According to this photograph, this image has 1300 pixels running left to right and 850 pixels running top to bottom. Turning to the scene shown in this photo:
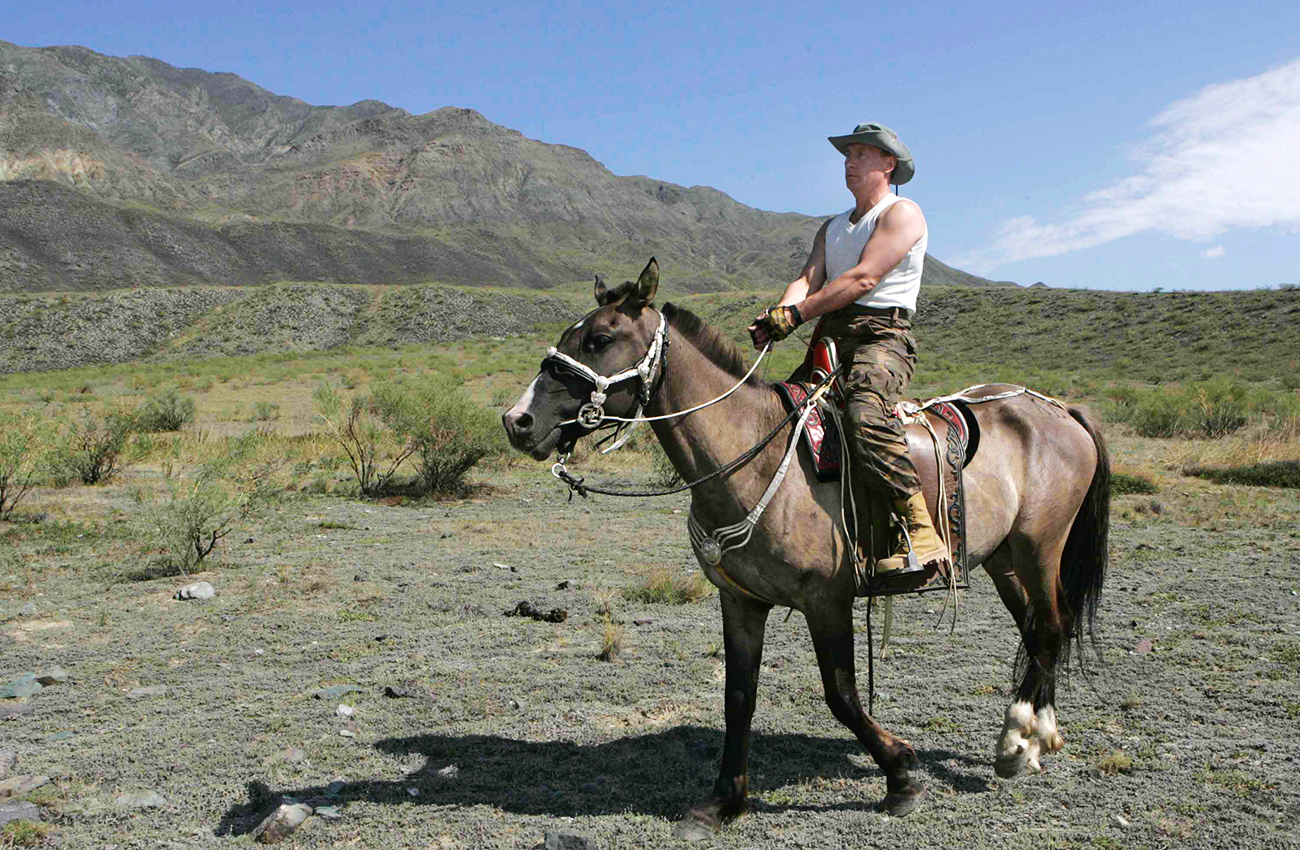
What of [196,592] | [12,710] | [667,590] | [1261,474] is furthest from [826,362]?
[1261,474]

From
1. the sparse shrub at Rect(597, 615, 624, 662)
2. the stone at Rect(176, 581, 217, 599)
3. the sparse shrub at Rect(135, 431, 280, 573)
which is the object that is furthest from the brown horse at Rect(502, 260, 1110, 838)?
the sparse shrub at Rect(135, 431, 280, 573)

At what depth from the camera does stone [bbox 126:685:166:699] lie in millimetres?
5762

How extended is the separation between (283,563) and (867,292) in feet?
25.2

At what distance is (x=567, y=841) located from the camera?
3.69m

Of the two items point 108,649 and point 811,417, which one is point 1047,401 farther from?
point 108,649

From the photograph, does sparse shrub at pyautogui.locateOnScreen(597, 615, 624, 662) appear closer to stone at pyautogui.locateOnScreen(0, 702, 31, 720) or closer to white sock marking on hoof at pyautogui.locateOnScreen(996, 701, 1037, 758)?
white sock marking on hoof at pyautogui.locateOnScreen(996, 701, 1037, 758)

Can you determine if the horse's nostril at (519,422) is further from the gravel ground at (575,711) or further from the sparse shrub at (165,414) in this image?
the sparse shrub at (165,414)

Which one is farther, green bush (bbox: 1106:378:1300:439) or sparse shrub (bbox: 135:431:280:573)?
green bush (bbox: 1106:378:1300:439)

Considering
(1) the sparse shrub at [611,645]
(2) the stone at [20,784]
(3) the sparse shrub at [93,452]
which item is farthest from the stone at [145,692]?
(3) the sparse shrub at [93,452]

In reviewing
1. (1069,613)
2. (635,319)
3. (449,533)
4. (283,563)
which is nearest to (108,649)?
(283,563)

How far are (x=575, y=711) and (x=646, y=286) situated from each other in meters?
2.99

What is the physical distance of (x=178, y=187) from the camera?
158 m

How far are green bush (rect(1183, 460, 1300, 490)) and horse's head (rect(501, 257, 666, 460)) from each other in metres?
13.3

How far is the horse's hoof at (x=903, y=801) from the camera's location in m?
4.05
